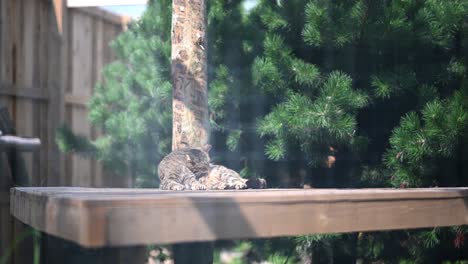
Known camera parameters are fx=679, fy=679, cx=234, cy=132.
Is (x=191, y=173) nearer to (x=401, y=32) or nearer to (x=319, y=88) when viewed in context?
(x=319, y=88)

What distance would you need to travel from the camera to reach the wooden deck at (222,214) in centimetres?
189

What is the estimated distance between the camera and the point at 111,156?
5.12 meters

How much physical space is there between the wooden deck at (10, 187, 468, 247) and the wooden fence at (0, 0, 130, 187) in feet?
9.53

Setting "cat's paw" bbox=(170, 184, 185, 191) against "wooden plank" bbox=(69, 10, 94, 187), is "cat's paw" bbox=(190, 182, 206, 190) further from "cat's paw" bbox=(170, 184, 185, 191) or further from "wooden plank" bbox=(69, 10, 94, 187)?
"wooden plank" bbox=(69, 10, 94, 187)

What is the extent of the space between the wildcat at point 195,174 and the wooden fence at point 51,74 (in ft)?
8.17

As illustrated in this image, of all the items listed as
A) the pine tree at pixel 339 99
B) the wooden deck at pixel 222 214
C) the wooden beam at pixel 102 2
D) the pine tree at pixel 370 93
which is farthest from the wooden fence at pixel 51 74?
the wooden deck at pixel 222 214

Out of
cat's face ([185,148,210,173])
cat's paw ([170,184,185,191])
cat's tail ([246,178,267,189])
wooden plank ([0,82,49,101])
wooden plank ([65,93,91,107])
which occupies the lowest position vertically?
cat's tail ([246,178,267,189])

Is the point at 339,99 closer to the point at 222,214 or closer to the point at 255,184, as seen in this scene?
the point at 255,184

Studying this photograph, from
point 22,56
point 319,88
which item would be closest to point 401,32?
point 319,88

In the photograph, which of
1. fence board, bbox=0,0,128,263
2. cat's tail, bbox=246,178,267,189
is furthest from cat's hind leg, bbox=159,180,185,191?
fence board, bbox=0,0,128,263

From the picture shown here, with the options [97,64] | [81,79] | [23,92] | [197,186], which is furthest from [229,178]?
[97,64]

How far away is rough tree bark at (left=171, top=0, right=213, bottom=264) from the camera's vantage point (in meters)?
3.71

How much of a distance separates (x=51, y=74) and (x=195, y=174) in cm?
303

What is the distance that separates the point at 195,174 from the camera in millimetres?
3439
